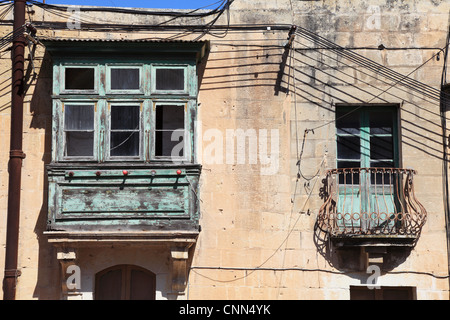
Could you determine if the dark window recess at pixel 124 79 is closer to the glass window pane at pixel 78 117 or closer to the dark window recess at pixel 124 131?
the dark window recess at pixel 124 131

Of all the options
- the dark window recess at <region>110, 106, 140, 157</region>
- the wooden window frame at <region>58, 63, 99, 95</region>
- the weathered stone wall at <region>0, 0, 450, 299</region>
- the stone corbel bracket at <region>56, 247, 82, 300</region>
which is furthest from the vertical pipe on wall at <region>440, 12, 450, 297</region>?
the stone corbel bracket at <region>56, 247, 82, 300</region>

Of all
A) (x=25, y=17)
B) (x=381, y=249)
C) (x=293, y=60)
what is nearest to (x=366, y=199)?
(x=381, y=249)

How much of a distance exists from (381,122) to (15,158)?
6.15 metres

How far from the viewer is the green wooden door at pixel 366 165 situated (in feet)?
41.9

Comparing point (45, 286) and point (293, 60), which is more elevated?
point (293, 60)

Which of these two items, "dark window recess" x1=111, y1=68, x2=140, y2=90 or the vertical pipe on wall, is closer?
"dark window recess" x1=111, y1=68, x2=140, y2=90

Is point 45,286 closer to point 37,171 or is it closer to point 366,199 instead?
point 37,171

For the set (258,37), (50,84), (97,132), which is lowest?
(97,132)

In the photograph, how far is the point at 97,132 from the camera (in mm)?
12641

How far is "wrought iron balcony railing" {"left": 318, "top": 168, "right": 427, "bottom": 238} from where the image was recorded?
12.6 metres

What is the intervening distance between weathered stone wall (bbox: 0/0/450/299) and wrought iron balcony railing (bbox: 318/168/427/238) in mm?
255

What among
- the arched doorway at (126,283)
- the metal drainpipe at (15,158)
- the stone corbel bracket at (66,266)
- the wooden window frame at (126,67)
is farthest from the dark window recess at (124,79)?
the arched doorway at (126,283)

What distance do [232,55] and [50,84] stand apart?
3107 millimetres

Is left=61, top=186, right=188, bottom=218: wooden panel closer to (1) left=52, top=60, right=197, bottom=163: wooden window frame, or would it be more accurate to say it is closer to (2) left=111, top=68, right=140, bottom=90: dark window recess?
(1) left=52, top=60, right=197, bottom=163: wooden window frame
